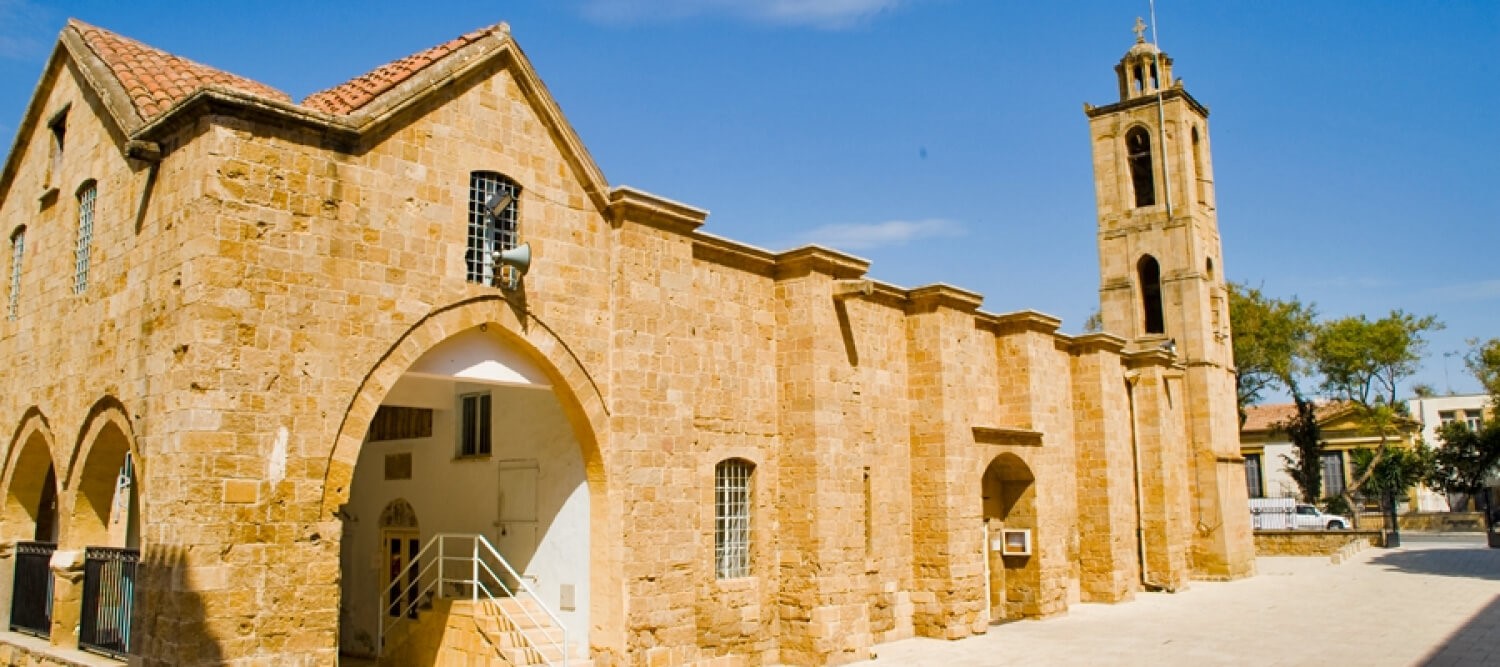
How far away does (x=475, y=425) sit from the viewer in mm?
13805

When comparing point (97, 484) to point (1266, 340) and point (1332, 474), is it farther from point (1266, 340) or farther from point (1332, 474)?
point (1332, 474)

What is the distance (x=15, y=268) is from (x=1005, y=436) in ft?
49.6

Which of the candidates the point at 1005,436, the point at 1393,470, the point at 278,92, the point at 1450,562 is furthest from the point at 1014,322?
the point at 1393,470

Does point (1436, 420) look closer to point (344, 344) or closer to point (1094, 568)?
point (1094, 568)

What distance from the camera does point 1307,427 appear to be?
140 feet

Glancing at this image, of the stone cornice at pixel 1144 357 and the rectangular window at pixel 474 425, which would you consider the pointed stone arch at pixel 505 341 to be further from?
the stone cornice at pixel 1144 357

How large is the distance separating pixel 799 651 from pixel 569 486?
12.4 feet

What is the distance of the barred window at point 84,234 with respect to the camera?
37.4 feet

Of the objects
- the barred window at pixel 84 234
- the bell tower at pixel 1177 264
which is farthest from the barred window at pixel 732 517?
the bell tower at pixel 1177 264

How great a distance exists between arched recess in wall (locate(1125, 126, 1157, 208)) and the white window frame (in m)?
20.2

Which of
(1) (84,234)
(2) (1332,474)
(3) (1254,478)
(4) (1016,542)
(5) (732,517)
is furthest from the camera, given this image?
(2) (1332,474)

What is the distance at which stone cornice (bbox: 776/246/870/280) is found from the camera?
1377cm

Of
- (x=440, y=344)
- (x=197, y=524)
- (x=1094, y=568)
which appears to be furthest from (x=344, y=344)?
(x=1094, y=568)

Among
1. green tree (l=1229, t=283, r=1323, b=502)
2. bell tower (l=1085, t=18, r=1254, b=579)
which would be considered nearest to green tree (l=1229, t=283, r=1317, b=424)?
green tree (l=1229, t=283, r=1323, b=502)
